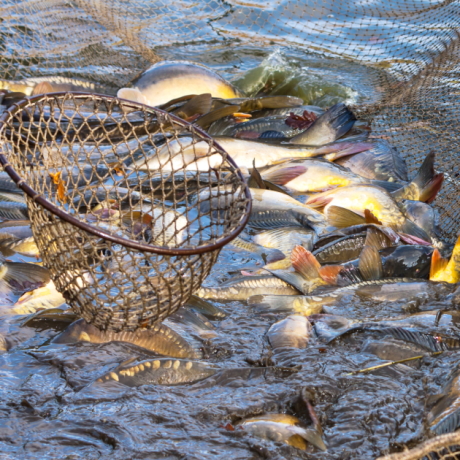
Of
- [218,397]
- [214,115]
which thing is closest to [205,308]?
[218,397]

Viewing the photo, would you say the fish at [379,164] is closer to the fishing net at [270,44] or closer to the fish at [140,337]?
the fishing net at [270,44]

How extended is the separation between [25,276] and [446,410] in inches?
85.7

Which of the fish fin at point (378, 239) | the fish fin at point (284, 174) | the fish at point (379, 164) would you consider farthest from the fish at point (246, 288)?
the fish at point (379, 164)

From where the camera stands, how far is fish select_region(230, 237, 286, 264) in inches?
146

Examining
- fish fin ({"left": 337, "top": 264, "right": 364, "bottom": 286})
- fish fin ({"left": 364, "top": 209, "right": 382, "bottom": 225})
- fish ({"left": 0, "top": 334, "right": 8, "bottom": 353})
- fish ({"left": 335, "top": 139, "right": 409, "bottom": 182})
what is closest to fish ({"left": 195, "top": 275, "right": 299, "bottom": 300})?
fish fin ({"left": 337, "top": 264, "right": 364, "bottom": 286})

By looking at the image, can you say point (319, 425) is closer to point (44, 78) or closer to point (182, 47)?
point (44, 78)

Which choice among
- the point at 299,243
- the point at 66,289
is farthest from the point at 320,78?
the point at 66,289

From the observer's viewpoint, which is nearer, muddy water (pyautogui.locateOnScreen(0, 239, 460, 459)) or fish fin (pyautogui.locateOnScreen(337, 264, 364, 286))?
muddy water (pyautogui.locateOnScreen(0, 239, 460, 459))

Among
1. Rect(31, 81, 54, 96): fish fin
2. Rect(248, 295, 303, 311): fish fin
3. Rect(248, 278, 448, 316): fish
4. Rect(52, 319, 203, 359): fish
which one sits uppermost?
Rect(31, 81, 54, 96): fish fin

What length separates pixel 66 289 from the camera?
241 centimetres

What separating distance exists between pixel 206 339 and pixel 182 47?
6013mm

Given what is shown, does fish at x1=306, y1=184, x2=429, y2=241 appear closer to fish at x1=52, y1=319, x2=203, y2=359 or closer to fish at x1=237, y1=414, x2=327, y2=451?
fish at x1=52, y1=319, x2=203, y2=359

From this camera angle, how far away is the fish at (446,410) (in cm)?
216

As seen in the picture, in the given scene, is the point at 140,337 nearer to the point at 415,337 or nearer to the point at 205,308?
the point at 205,308
